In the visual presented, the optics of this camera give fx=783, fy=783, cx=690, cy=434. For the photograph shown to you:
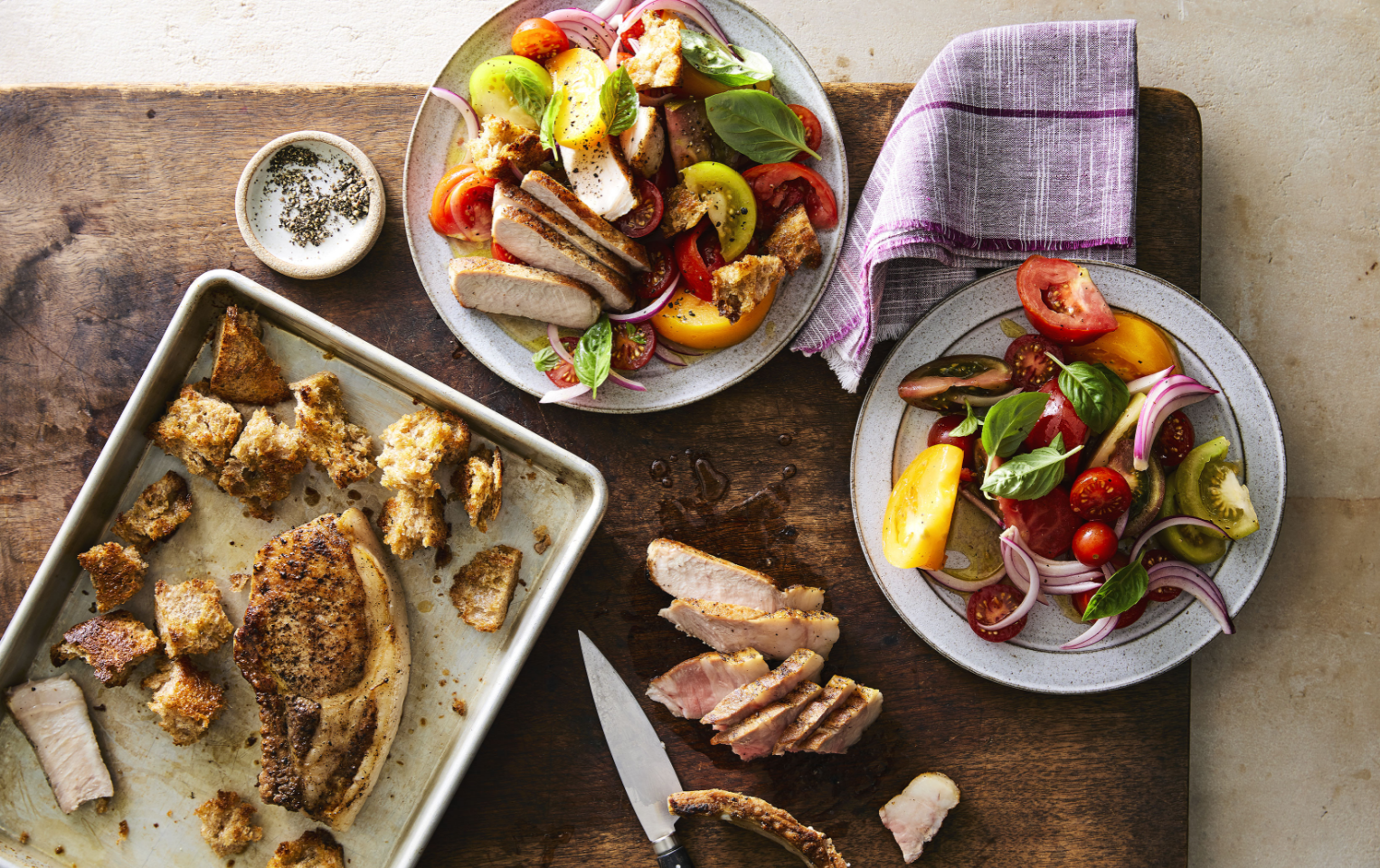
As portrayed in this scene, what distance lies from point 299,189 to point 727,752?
2.52 m

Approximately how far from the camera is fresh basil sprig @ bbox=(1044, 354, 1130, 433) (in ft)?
8.10

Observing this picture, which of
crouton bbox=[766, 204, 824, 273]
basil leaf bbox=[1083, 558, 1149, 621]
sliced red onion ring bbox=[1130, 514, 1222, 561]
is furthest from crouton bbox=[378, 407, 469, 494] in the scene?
sliced red onion ring bbox=[1130, 514, 1222, 561]

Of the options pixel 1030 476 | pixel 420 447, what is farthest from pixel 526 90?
pixel 1030 476

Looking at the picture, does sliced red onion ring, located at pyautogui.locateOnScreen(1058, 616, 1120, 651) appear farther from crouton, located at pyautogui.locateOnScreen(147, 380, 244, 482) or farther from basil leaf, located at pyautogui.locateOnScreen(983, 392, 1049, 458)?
crouton, located at pyautogui.locateOnScreen(147, 380, 244, 482)

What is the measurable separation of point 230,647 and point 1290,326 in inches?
163

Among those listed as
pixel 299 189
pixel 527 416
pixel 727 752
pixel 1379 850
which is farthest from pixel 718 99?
pixel 1379 850

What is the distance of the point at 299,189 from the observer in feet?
9.18

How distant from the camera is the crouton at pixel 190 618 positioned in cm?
257

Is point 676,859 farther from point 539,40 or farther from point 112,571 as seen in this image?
point 539,40

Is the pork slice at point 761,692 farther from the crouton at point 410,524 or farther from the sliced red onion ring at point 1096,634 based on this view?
the crouton at point 410,524

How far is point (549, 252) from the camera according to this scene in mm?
2561

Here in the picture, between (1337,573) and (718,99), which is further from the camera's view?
(1337,573)

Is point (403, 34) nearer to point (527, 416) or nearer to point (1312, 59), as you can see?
point (527, 416)

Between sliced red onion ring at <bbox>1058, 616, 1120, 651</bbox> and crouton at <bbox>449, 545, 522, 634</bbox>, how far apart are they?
1881 millimetres
